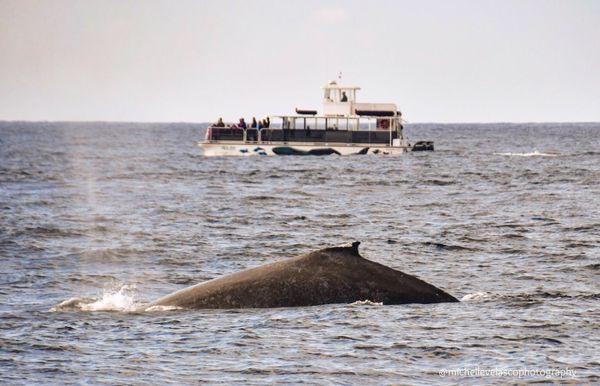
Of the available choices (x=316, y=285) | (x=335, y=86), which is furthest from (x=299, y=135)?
(x=316, y=285)

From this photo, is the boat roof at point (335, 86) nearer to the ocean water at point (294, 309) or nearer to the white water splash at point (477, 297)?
the ocean water at point (294, 309)

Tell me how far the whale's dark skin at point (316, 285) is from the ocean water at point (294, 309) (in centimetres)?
18

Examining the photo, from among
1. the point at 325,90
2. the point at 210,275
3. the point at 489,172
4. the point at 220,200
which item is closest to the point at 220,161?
the point at 325,90

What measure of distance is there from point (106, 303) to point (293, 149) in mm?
67922

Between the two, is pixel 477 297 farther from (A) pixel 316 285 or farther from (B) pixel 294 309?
(B) pixel 294 309

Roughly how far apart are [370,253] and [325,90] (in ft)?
203

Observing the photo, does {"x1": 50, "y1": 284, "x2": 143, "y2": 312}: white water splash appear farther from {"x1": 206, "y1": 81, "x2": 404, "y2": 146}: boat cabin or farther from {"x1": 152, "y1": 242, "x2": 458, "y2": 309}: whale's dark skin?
{"x1": 206, "y1": 81, "x2": 404, "y2": 146}: boat cabin

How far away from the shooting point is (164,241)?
28.8 metres

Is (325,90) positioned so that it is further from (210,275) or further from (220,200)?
(210,275)

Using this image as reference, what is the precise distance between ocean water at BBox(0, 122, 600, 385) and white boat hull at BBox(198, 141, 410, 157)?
3308 cm

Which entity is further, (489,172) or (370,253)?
(489,172)

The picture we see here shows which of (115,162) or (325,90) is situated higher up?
(325,90)

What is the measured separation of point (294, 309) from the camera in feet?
52.3

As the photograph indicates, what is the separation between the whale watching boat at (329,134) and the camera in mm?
84938
